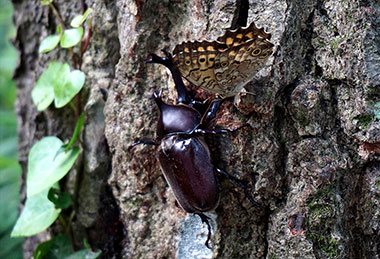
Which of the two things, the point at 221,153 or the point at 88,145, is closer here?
the point at 221,153

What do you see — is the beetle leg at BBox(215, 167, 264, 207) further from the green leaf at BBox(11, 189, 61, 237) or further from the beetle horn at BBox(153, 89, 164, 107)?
the green leaf at BBox(11, 189, 61, 237)

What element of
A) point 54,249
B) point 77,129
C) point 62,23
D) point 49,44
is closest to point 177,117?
point 77,129

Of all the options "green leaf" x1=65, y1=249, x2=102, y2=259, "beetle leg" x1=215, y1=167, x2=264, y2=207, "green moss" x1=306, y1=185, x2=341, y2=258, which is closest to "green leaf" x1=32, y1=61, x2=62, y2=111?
"green leaf" x1=65, y1=249, x2=102, y2=259

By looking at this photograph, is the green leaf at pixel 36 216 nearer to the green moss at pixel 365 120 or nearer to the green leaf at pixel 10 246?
the green leaf at pixel 10 246

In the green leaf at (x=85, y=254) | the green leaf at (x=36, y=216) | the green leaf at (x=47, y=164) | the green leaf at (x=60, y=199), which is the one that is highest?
the green leaf at (x=47, y=164)

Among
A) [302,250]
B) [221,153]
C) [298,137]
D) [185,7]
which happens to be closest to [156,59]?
[185,7]

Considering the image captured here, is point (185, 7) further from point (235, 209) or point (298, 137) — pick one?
point (235, 209)

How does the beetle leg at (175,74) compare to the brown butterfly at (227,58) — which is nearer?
the brown butterfly at (227,58)

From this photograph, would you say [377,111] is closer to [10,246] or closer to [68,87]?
[68,87]

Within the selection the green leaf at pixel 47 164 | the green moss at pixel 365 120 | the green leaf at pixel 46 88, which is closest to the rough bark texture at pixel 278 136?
the green moss at pixel 365 120
